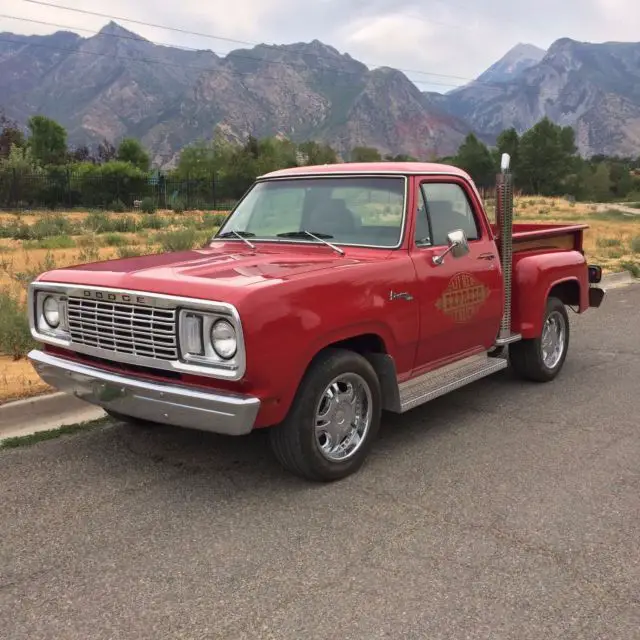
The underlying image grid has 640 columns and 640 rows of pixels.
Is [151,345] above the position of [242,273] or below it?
below

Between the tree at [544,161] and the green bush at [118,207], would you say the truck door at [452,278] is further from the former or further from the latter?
the tree at [544,161]

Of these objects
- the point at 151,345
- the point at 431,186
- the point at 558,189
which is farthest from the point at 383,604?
the point at 558,189

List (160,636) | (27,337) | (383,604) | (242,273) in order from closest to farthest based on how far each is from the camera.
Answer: (160,636)
(383,604)
(242,273)
(27,337)

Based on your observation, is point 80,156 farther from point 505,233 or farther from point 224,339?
point 224,339

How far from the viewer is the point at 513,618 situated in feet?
9.40

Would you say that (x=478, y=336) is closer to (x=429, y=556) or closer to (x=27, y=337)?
(x=429, y=556)

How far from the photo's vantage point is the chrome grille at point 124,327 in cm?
369

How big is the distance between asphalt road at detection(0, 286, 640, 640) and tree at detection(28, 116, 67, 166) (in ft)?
213

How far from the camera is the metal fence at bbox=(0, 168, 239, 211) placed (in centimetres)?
3838

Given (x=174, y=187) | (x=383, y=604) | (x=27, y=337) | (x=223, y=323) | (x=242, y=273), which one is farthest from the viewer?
(x=174, y=187)

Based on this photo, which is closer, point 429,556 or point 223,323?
point 429,556

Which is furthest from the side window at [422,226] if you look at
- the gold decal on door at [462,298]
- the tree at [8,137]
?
the tree at [8,137]

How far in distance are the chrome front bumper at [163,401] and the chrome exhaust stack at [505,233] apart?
2.79 m

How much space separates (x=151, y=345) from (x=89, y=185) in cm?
4154
